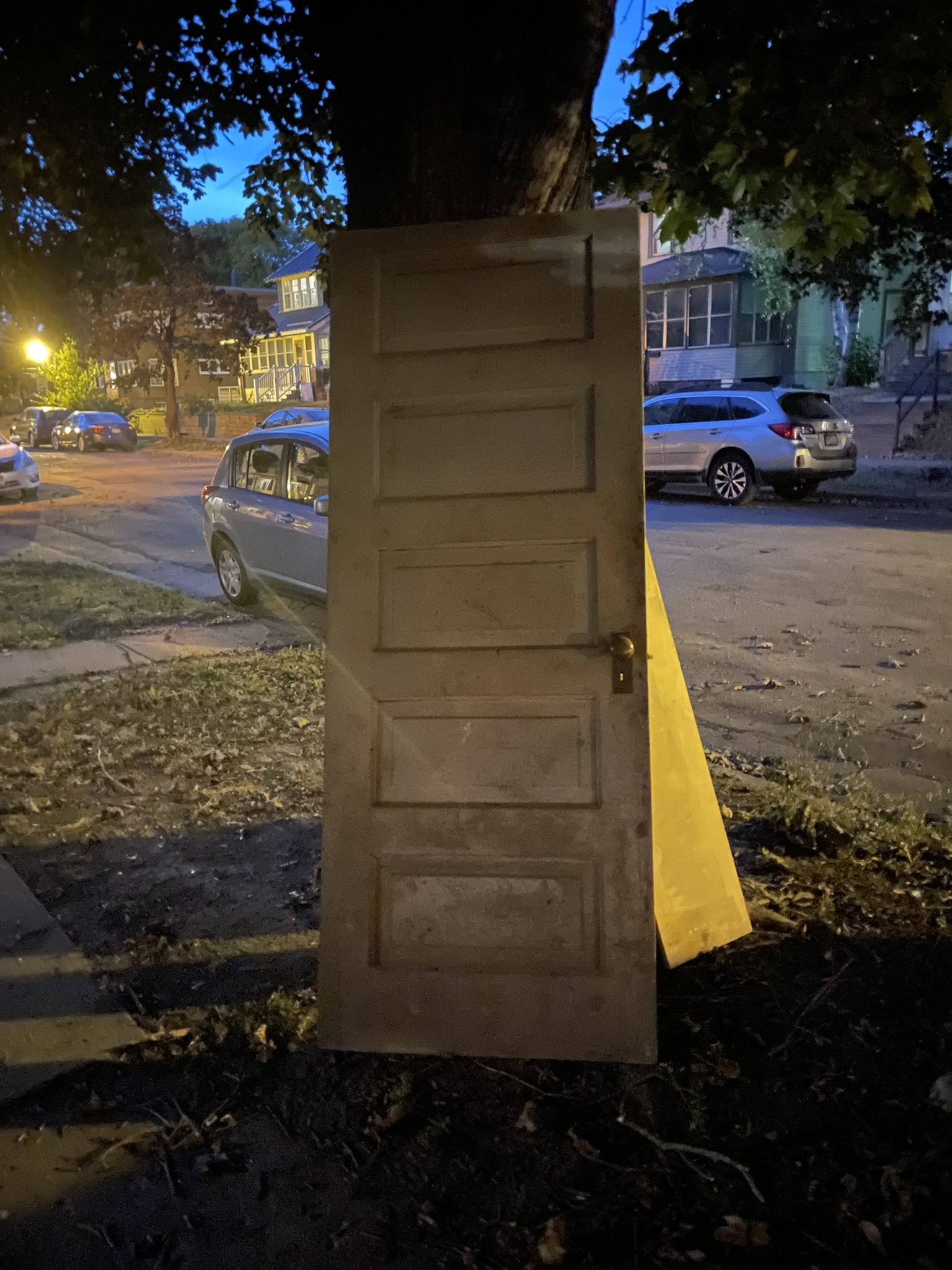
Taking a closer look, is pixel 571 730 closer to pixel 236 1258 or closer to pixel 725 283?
pixel 236 1258

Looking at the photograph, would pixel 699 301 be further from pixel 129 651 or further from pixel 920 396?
pixel 129 651

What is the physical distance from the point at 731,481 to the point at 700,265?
2205 cm

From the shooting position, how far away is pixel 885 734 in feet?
20.2

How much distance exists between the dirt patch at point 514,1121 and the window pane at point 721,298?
36.0m

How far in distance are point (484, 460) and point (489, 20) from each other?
4.31ft

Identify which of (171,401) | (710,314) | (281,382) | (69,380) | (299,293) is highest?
(299,293)

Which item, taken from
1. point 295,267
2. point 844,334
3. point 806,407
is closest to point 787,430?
point 806,407

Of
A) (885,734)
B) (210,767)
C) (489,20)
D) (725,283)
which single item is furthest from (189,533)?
(725,283)

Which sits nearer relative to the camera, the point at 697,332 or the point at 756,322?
the point at 756,322

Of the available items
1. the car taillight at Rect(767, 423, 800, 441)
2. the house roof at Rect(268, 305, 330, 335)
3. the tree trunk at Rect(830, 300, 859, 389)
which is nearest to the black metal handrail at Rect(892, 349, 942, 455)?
the tree trunk at Rect(830, 300, 859, 389)

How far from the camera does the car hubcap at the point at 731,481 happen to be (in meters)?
17.9

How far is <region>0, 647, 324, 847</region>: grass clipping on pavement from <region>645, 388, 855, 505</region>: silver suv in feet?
37.1

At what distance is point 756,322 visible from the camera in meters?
36.5

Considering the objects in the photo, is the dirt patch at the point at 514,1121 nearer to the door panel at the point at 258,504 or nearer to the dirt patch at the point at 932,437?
the door panel at the point at 258,504
